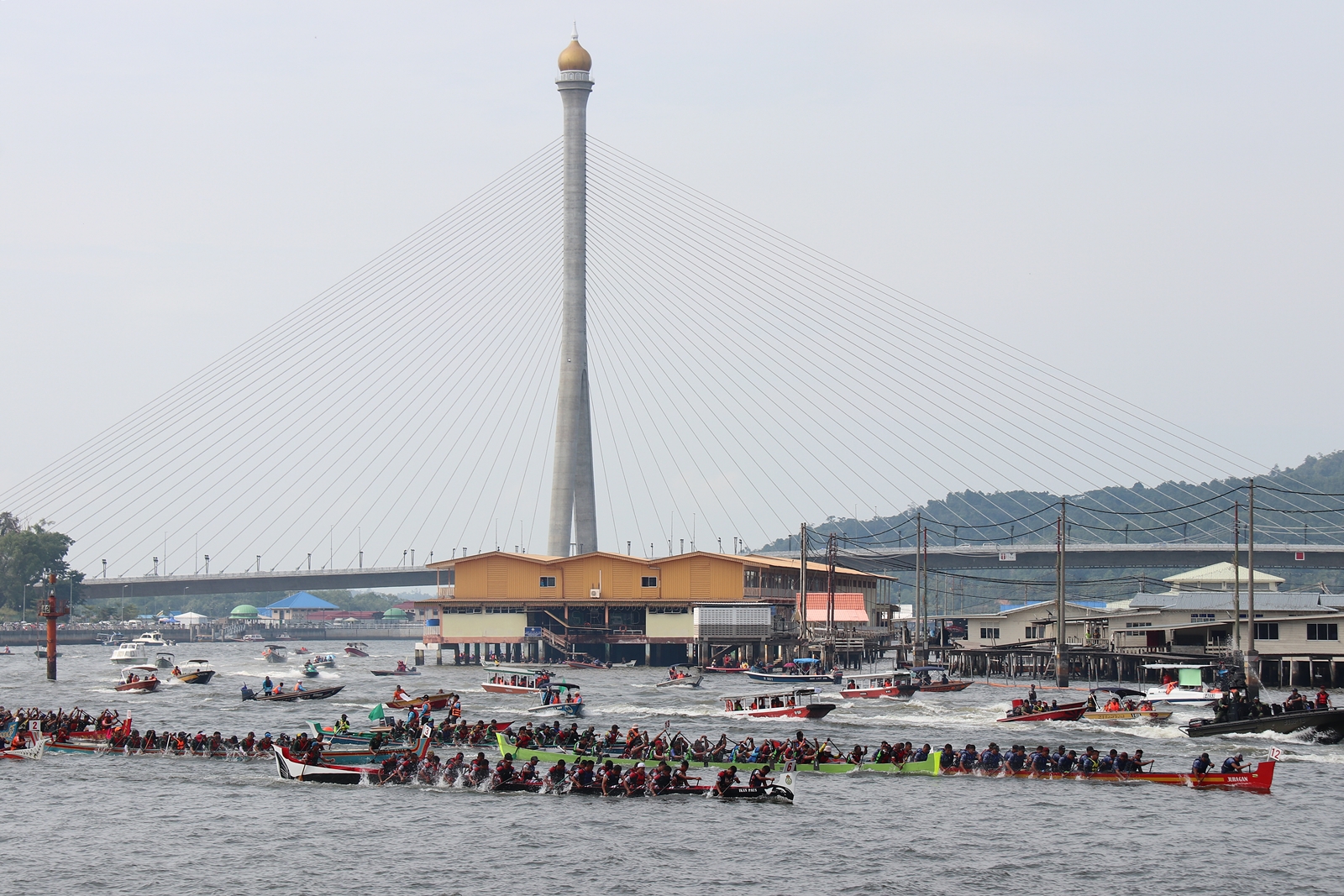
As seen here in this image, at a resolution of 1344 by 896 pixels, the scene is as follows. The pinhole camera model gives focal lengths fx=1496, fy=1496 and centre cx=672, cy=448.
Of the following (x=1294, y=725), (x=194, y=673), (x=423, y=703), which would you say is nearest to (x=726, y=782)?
(x=1294, y=725)

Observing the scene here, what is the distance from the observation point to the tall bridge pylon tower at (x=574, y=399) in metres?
126

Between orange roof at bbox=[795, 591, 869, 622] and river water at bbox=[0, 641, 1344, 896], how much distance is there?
222 feet

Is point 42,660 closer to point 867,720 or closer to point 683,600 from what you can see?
point 683,600

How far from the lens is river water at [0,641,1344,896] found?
38.6 m

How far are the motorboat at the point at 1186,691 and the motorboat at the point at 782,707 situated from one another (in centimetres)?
1704

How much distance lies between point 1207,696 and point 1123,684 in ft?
75.6

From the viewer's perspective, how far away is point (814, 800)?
49625 millimetres

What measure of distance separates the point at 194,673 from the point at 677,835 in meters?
65.0

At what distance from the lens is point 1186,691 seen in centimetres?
7562

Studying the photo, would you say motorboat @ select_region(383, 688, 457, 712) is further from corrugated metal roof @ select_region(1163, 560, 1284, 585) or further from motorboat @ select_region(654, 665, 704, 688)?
corrugated metal roof @ select_region(1163, 560, 1284, 585)

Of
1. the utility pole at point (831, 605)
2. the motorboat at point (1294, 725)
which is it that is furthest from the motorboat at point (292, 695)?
the motorboat at point (1294, 725)

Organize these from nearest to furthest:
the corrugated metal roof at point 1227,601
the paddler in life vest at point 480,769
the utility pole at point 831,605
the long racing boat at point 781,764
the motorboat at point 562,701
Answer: the paddler in life vest at point 480,769
the long racing boat at point 781,764
the motorboat at point 562,701
the corrugated metal roof at point 1227,601
the utility pole at point 831,605

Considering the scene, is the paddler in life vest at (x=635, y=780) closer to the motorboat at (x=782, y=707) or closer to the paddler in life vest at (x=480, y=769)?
the paddler in life vest at (x=480, y=769)

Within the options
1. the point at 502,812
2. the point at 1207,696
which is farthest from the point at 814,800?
the point at 1207,696
